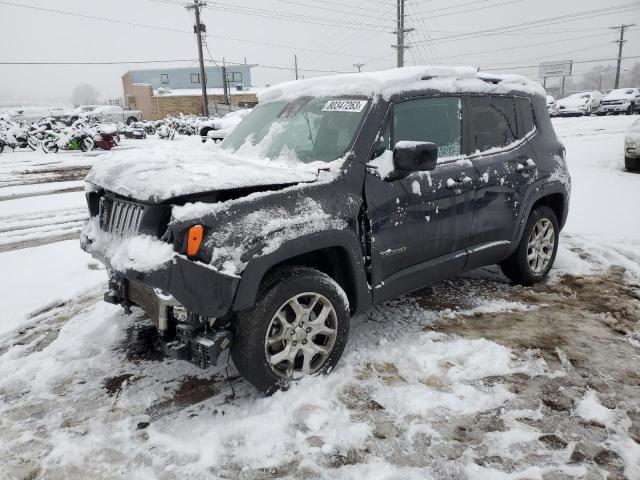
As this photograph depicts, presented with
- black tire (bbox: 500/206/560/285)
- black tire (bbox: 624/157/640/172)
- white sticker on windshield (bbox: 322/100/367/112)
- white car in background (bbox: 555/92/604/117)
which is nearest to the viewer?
white sticker on windshield (bbox: 322/100/367/112)

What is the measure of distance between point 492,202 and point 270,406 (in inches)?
97.1

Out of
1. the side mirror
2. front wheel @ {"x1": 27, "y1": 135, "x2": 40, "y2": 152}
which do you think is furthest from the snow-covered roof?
front wheel @ {"x1": 27, "y1": 135, "x2": 40, "y2": 152}

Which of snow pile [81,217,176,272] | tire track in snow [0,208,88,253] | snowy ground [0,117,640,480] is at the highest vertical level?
snow pile [81,217,176,272]

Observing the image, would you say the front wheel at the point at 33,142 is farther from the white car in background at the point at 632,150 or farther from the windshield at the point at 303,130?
the white car in background at the point at 632,150

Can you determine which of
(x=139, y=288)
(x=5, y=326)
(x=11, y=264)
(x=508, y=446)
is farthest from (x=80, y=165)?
(x=508, y=446)

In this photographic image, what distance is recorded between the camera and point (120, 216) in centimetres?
303

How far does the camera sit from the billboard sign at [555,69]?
2931 inches

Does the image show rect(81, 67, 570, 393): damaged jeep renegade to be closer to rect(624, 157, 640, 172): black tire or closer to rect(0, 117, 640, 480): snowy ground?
rect(0, 117, 640, 480): snowy ground

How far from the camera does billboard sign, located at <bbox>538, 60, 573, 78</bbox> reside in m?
74.4

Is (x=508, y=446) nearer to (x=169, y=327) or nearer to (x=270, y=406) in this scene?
(x=270, y=406)

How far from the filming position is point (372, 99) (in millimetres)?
3373

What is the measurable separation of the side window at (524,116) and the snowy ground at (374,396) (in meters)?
1.52

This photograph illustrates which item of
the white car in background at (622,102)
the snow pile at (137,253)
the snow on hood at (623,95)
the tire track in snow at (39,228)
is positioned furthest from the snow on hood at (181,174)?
the snow on hood at (623,95)

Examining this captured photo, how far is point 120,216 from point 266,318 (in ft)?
3.79
